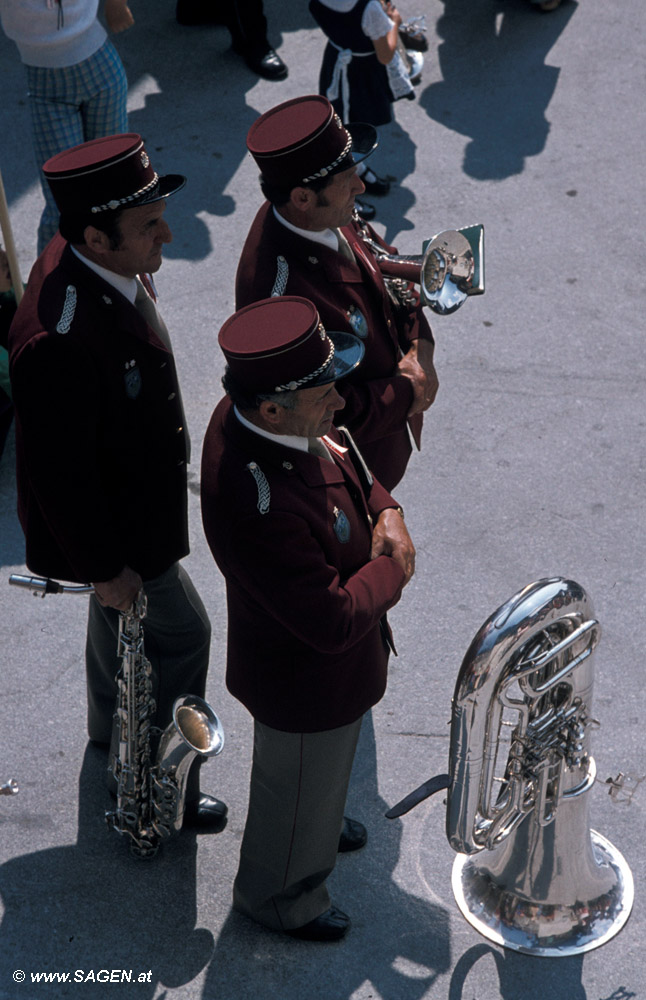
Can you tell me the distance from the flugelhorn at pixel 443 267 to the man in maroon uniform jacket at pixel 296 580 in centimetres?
73

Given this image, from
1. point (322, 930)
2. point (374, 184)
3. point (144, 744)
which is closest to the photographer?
point (322, 930)

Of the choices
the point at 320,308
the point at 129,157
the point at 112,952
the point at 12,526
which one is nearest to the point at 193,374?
the point at 12,526

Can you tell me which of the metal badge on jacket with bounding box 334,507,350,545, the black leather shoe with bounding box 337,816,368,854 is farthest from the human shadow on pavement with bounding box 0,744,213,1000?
the metal badge on jacket with bounding box 334,507,350,545

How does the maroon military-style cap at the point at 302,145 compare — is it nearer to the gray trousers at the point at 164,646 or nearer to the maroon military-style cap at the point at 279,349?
the maroon military-style cap at the point at 279,349

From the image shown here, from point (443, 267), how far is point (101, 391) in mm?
1366

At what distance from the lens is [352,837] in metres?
3.45

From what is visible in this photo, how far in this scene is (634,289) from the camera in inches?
220

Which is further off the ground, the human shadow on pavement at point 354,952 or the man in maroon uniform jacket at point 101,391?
the man in maroon uniform jacket at point 101,391

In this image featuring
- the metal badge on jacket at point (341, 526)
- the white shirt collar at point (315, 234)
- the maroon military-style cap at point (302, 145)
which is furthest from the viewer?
the white shirt collar at point (315, 234)

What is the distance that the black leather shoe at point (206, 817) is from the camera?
3.50 meters

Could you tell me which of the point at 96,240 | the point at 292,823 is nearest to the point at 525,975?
the point at 292,823

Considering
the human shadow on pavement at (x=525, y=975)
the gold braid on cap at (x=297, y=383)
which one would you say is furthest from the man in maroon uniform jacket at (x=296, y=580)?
the human shadow on pavement at (x=525, y=975)

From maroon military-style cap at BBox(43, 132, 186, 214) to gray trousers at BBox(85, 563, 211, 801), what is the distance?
1047mm

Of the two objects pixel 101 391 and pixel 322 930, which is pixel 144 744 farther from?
pixel 101 391
